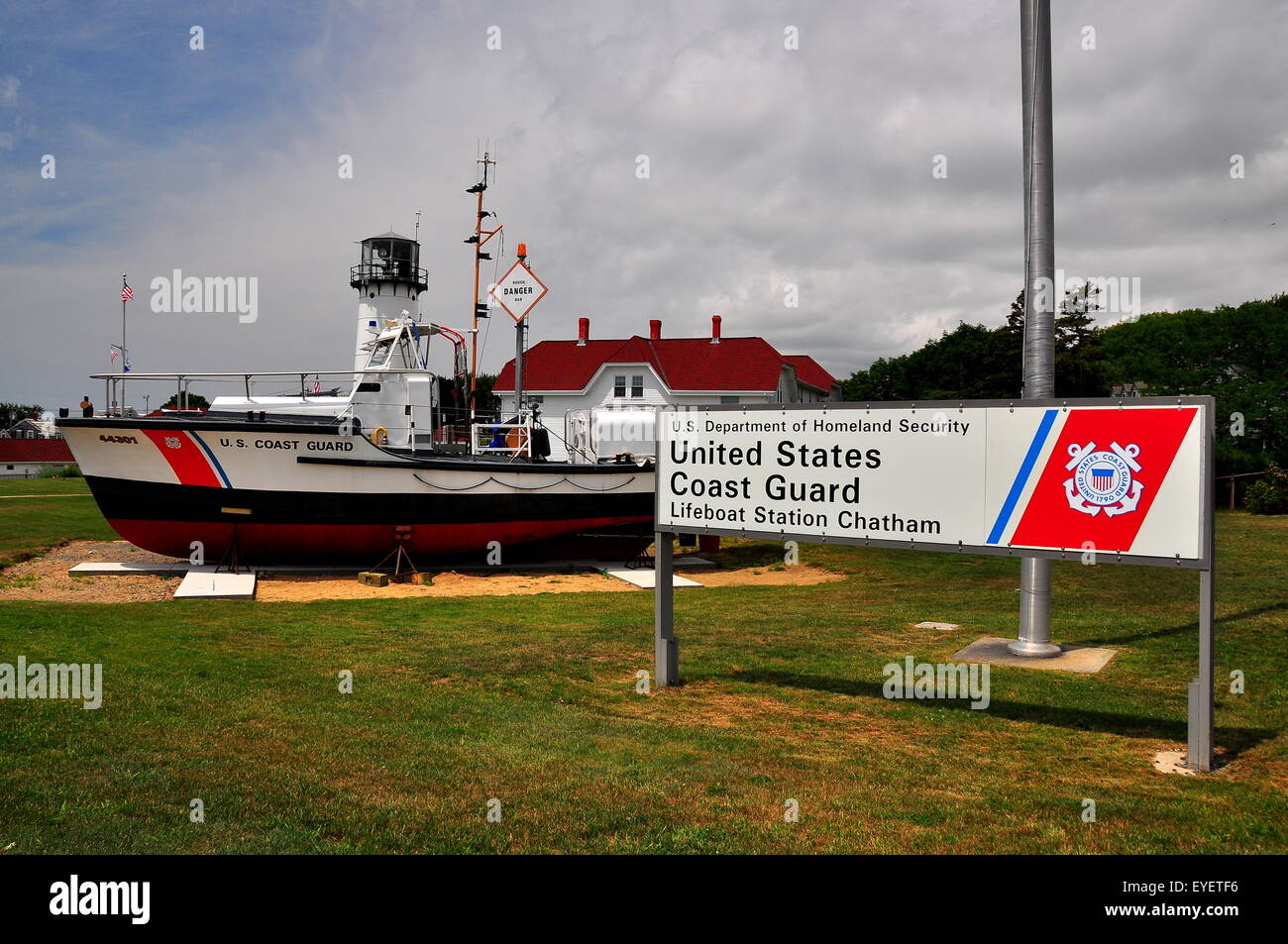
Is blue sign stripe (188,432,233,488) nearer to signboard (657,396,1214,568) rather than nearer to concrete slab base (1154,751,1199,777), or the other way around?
signboard (657,396,1214,568)

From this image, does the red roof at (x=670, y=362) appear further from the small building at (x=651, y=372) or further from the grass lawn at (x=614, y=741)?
the grass lawn at (x=614, y=741)

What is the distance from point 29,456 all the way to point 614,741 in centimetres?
7001

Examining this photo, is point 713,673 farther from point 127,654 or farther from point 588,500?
point 588,500

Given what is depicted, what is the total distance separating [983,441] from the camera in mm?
7203

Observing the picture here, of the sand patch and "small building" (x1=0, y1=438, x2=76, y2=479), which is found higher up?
"small building" (x1=0, y1=438, x2=76, y2=479)

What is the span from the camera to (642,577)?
18828 mm

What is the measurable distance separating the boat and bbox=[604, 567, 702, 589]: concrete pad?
192 cm

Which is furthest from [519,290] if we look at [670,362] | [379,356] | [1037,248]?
[670,362]

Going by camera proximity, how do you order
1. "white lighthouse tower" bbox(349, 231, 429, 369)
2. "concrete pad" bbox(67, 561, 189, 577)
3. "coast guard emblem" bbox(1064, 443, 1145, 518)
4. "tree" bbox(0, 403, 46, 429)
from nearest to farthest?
"coast guard emblem" bbox(1064, 443, 1145, 518)
"concrete pad" bbox(67, 561, 189, 577)
"white lighthouse tower" bbox(349, 231, 429, 369)
"tree" bbox(0, 403, 46, 429)

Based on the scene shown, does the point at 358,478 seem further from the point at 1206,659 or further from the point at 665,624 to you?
the point at 1206,659

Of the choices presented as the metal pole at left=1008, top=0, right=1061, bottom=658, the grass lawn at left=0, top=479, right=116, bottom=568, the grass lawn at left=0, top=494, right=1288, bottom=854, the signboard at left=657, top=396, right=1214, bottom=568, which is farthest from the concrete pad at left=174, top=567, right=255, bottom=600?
the metal pole at left=1008, top=0, right=1061, bottom=658

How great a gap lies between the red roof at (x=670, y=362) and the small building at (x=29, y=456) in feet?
106

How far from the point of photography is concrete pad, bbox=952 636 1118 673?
29.7 feet

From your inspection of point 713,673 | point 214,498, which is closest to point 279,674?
point 713,673
